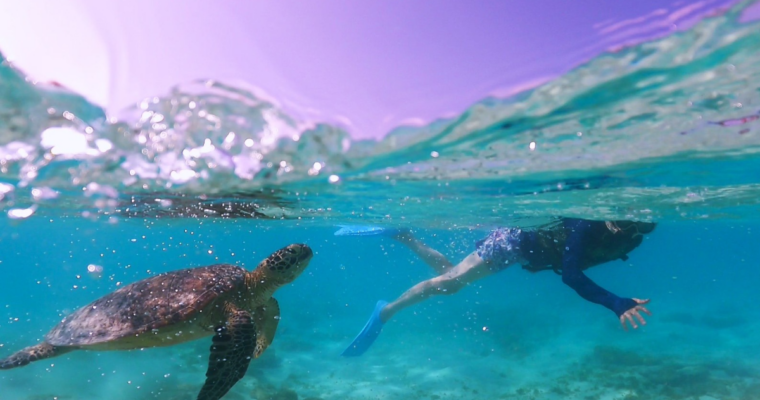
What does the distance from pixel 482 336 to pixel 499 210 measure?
11.0 metres

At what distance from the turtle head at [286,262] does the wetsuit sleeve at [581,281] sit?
19.2ft

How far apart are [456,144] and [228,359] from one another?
5736 millimetres

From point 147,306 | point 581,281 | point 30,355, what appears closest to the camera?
point 147,306

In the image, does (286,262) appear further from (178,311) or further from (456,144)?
(456,144)

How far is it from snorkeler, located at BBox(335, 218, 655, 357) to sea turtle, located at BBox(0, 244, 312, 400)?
6042 millimetres

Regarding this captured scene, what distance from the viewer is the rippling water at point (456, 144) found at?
605 centimetres

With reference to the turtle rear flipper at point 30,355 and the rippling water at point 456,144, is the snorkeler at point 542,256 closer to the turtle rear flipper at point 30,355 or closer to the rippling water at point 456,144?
the rippling water at point 456,144

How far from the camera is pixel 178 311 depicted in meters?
7.25

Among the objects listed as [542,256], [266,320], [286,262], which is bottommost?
[266,320]

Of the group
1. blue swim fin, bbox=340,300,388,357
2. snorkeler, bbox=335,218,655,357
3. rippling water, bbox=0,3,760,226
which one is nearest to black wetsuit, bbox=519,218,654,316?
snorkeler, bbox=335,218,655,357

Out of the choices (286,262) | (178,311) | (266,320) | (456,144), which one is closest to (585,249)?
(456,144)

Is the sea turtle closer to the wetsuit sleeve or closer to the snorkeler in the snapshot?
the wetsuit sleeve

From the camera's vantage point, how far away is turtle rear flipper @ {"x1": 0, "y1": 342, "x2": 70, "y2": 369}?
7.78 metres

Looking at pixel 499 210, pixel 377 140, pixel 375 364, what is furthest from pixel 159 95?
pixel 375 364
